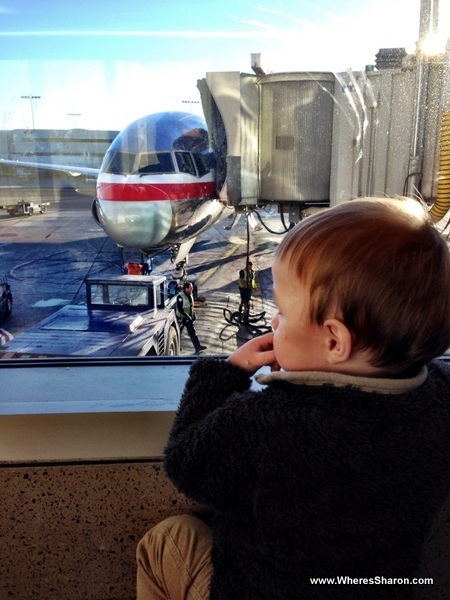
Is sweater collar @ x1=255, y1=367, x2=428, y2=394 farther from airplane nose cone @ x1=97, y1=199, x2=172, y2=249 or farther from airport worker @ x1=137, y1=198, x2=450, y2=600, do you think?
airplane nose cone @ x1=97, y1=199, x2=172, y2=249

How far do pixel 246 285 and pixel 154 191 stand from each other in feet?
7.49

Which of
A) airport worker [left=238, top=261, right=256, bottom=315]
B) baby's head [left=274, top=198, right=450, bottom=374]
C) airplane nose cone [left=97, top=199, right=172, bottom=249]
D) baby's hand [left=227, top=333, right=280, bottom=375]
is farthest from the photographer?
airplane nose cone [left=97, top=199, right=172, bottom=249]

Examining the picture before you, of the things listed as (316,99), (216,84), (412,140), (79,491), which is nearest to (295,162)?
(316,99)

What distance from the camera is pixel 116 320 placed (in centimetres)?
265

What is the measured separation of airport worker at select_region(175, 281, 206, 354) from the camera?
114 inches

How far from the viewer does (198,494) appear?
624 millimetres

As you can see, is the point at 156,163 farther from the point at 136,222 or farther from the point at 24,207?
the point at 24,207

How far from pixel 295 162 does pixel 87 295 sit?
5.38 ft

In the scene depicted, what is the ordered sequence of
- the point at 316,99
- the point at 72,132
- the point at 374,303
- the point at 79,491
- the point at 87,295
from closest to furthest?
the point at 374,303 → the point at 79,491 → the point at 72,132 → the point at 87,295 → the point at 316,99

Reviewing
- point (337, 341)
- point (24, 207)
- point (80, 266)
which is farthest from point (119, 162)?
point (337, 341)

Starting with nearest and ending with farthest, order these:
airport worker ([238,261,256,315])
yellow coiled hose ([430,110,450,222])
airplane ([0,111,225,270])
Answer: yellow coiled hose ([430,110,450,222]) < airport worker ([238,261,256,315]) < airplane ([0,111,225,270])

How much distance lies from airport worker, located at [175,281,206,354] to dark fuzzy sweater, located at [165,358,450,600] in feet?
6.86

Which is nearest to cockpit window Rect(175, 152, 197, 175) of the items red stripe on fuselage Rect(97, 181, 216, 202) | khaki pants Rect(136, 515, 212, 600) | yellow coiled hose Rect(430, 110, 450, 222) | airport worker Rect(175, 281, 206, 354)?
red stripe on fuselage Rect(97, 181, 216, 202)

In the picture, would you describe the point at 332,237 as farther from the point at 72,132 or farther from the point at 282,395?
the point at 72,132
